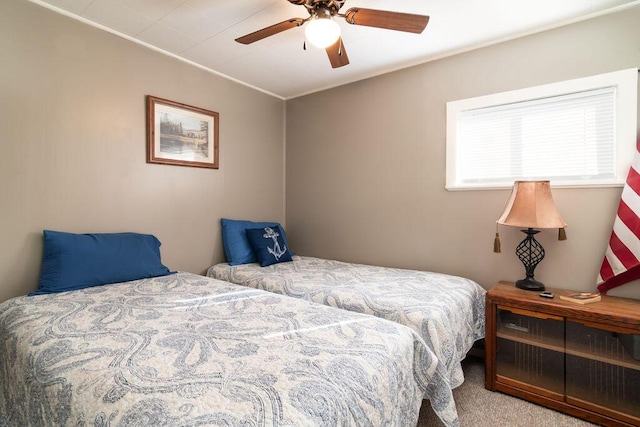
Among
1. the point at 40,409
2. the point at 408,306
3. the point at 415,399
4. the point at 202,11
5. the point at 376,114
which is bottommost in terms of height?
the point at 415,399

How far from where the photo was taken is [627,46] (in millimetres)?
1978

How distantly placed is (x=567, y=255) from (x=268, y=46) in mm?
2713

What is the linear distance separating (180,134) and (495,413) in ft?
10.0

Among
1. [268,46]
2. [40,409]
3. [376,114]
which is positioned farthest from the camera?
[376,114]

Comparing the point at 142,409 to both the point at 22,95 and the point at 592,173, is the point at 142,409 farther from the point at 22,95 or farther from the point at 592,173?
the point at 592,173

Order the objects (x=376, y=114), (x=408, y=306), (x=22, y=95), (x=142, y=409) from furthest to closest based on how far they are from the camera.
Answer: (x=376, y=114)
(x=22, y=95)
(x=408, y=306)
(x=142, y=409)

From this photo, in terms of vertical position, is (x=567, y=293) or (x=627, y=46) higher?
(x=627, y=46)

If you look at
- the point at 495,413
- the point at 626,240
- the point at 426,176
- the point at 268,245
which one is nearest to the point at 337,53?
the point at 426,176

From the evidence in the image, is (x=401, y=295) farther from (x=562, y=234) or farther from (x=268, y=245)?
(x=268, y=245)

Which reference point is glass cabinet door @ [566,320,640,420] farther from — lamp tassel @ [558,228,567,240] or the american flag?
lamp tassel @ [558,228,567,240]

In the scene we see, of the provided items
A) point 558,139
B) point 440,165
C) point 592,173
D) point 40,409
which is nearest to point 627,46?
point 558,139

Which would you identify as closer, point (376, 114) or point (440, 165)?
point (440, 165)

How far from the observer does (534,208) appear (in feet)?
6.53

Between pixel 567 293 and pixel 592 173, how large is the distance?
83 centimetres
